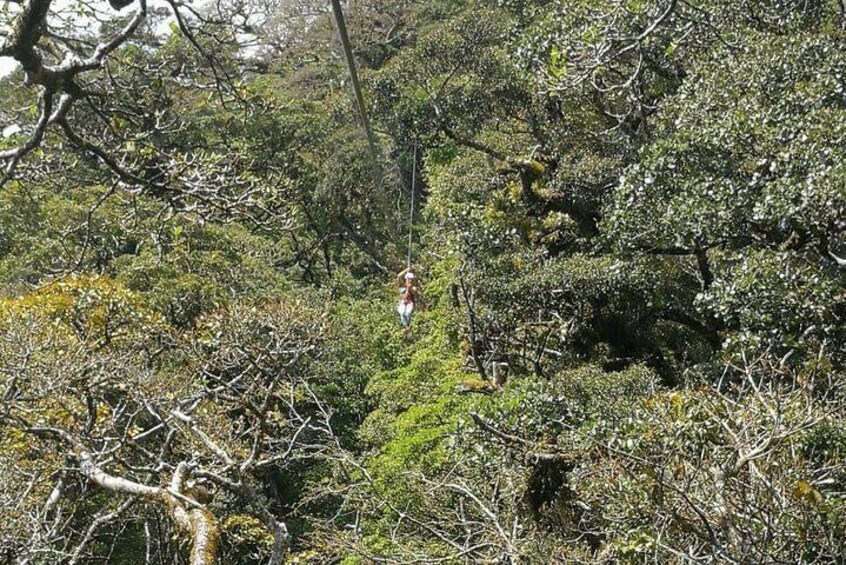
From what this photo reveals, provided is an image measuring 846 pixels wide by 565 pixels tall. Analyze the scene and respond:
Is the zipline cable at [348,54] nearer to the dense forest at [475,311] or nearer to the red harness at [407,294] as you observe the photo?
the dense forest at [475,311]

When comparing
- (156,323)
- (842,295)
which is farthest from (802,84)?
(156,323)

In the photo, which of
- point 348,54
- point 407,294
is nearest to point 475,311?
point 407,294

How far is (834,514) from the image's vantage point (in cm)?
383

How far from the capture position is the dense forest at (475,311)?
3.06 m

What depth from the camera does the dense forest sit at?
306cm

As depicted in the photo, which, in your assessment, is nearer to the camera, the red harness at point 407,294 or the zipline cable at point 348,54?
the zipline cable at point 348,54

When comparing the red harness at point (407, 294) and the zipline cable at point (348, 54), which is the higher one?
the zipline cable at point (348, 54)

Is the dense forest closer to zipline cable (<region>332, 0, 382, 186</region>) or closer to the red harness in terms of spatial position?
zipline cable (<region>332, 0, 382, 186</region>)

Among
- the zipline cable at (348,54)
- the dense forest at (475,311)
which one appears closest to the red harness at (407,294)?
the dense forest at (475,311)

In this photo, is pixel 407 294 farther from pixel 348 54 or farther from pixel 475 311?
pixel 348 54

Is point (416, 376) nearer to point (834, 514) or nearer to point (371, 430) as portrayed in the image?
point (371, 430)

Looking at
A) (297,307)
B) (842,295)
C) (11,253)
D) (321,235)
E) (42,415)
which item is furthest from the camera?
(321,235)

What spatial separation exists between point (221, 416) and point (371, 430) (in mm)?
2294

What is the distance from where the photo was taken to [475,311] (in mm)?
9234
